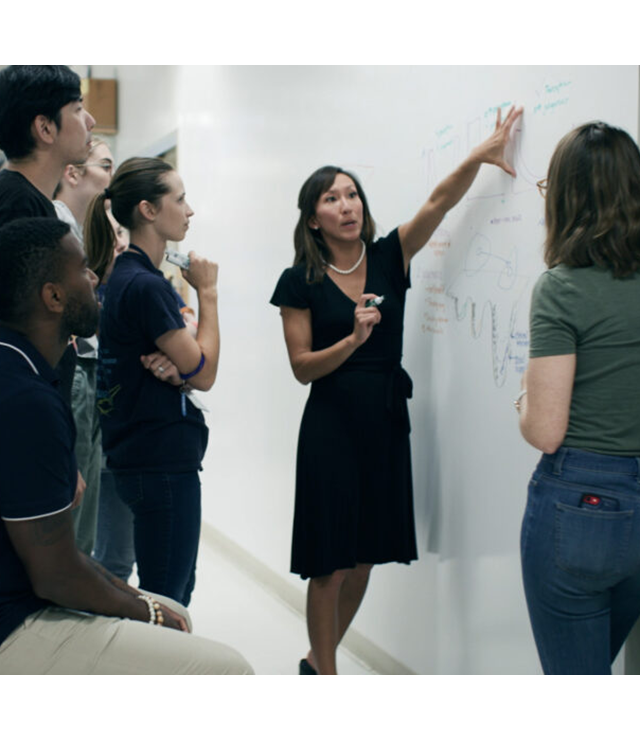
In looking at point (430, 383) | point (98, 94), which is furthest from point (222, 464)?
point (98, 94)

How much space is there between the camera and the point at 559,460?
135 centimetres

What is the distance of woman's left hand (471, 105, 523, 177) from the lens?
1967 millimetres

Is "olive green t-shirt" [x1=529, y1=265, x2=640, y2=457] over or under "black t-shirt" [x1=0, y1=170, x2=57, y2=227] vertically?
under

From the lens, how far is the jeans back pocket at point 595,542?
129cm

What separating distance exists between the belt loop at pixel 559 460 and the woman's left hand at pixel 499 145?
0.87 metres

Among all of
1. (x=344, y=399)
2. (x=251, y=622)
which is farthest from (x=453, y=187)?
(x=251, y=622)

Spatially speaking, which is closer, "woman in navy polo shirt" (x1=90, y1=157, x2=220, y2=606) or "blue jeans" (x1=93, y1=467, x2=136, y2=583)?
"woman in navy polo shirt" (x1=90, y1=157, x2=220, y2=606)

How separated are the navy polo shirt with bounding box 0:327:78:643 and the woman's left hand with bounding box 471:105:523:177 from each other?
1.24 m

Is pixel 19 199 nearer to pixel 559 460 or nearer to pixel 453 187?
pixel 453 187

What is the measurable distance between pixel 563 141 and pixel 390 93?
4.23 ft

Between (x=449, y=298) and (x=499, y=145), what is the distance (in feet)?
1.57

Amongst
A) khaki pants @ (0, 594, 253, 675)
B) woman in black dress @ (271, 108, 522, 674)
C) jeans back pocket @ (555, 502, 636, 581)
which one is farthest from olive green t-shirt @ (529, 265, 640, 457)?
woman in black dress @ (271, 108, 522, 674)

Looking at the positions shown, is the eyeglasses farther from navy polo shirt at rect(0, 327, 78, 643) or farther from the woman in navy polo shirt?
navy polo shirt at rect(0, 327, 78, 643)

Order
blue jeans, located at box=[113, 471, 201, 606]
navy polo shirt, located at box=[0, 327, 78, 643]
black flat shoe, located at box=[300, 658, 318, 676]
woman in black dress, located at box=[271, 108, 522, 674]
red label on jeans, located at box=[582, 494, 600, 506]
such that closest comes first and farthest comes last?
navy polo shirt, located at box=[0, 327, 78, 643]
red label on jeans, located at box=[582, 494, 600, 506]
blue jeans, located at box=[113, 471, 201, 606]
woman in black dress, located at box=[271, 108, 522, 674]
black flat shoe, located at box=[300, 658, 318, 676]
